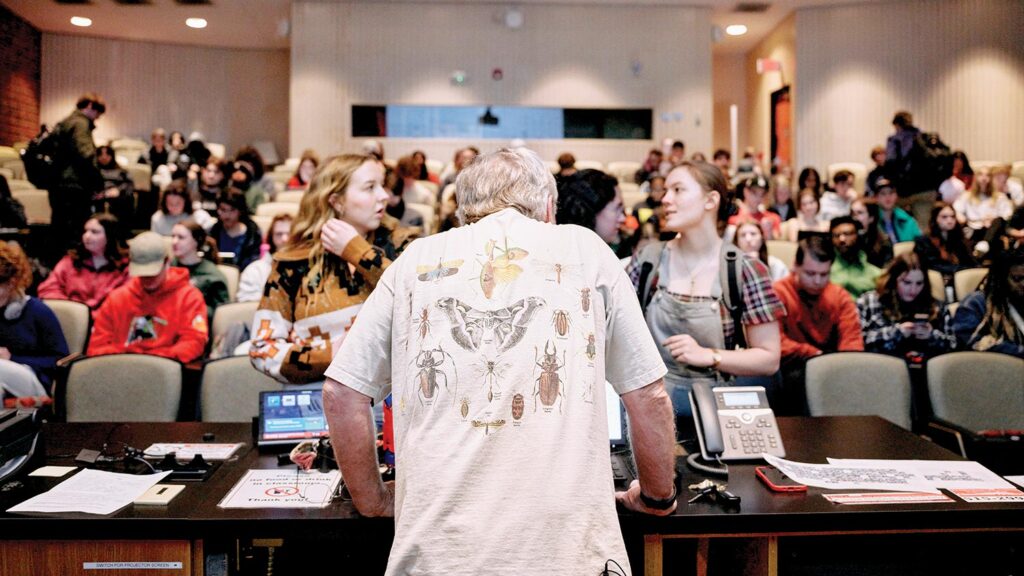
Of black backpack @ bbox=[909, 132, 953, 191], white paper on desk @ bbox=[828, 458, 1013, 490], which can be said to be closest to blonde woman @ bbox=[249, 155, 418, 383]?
white paper on desk @ bbox=[828, 458, 1013, 490]

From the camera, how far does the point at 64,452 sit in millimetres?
2309

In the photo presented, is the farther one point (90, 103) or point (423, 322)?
point (90, 103)

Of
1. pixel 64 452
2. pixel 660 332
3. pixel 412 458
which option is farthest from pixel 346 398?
pixel 660 332

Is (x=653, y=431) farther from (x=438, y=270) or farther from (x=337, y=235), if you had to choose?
(x=337, y=235)

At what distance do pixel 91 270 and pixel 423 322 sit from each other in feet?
15.0

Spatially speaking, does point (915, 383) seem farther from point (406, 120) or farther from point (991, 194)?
point (406, 120)

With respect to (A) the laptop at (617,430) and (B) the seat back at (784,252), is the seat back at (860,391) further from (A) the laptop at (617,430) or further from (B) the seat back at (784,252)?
(B) the seat back at (784,252)

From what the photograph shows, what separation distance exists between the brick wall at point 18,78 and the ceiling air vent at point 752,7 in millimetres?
10681

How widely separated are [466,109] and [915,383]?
9900 millimetres

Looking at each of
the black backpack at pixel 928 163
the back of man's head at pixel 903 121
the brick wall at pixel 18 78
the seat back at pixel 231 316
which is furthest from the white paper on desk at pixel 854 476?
the brick wall at pixel 18 78

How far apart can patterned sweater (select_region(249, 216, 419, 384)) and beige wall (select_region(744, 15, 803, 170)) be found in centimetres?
1141

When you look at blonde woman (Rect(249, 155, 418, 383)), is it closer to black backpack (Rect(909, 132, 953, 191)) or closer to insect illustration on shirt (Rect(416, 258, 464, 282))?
insect illustration on shirt (Rect(416, 258, 464, 282))

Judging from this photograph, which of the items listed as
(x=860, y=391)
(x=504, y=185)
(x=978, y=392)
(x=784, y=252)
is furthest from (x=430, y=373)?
(x=784, y=252)

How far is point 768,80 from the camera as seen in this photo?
46.9ft
